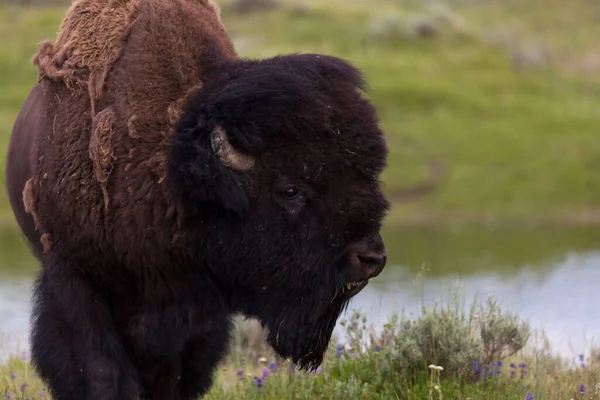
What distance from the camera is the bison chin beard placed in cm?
419

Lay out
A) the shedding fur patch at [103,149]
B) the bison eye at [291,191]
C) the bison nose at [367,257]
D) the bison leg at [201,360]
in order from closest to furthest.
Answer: the bison nose at [367,257] < the bison eye at [291,191] < the shedding fur patch at [103,149] < the bison leg at [201,360]

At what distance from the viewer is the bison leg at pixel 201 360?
502 centimetres

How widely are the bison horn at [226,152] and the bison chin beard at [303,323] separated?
62 centimetres

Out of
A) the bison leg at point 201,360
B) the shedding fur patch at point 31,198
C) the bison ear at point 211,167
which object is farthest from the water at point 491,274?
the bison ear at point 211,167

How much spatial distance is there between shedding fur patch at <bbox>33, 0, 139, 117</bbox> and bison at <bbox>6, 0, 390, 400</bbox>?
0.03ft

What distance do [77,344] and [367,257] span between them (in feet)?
4.52

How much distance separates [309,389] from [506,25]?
1876 inches

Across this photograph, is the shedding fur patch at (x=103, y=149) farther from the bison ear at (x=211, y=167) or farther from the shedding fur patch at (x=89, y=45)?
the bison ear at (x=211, y=167)

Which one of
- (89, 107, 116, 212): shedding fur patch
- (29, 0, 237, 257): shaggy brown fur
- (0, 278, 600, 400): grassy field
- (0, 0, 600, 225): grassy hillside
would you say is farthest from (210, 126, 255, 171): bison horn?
(0, 0, 600, 225): grassy hillside

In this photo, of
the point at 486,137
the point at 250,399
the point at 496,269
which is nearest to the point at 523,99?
the point at 486,137

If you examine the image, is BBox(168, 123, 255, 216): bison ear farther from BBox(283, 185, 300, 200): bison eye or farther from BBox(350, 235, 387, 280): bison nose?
BBox(350, 235, 387, 280): bison nose

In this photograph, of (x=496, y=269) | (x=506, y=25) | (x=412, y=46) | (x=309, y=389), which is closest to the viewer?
(x=309, y=389)

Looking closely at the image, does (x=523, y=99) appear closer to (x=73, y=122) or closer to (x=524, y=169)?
(x=524, y=169)

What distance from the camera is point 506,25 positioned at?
50625 mm
